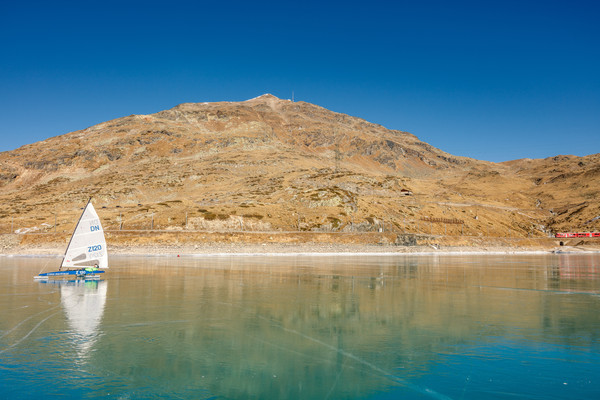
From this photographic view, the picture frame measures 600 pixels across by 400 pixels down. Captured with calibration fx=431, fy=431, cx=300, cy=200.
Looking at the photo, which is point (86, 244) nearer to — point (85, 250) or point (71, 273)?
point (85, 250)

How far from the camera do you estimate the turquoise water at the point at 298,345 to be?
12.9 metres

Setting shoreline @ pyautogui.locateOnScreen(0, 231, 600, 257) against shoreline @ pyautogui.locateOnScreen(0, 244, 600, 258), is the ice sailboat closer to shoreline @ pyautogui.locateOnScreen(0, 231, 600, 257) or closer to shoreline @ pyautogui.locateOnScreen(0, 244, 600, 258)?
shoreline @ pyautogui.locateOnScreen(0, 244, 600, 258)

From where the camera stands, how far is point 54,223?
120 meters

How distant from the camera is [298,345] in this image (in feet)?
58.3

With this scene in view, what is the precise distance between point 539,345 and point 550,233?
191m

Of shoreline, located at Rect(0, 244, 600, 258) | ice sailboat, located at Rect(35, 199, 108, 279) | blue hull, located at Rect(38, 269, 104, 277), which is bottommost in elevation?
shoreline, located at Rect(0, 244, 600, 258)

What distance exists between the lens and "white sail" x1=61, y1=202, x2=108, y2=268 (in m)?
42.9

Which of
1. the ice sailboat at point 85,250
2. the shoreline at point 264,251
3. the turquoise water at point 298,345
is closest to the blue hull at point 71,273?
the ice sailboat at point 85,250

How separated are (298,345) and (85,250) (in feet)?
111

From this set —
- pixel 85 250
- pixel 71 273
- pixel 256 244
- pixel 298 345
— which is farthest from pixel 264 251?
pixel 298 345

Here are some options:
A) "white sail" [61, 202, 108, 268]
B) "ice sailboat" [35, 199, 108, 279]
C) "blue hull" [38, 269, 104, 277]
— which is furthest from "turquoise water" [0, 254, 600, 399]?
"white sail" [61, 202, 108, 268]

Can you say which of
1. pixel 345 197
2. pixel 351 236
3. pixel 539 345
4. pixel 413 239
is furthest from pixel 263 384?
pixel 345 197

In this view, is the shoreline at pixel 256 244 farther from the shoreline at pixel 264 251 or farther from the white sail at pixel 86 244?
the white sail at pixel 86 244

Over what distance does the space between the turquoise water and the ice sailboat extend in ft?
33.1
